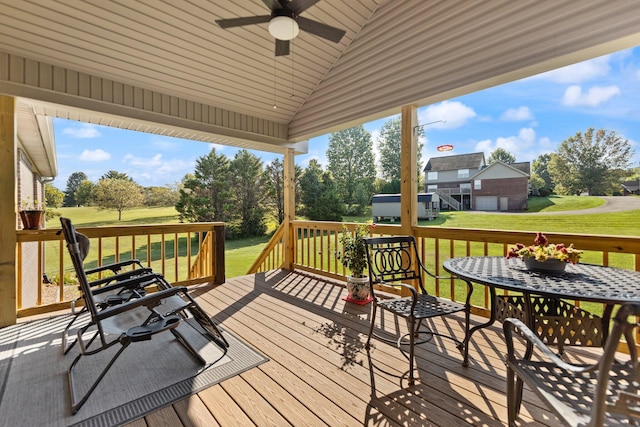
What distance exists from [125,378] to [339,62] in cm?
469

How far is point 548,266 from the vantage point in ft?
6.27

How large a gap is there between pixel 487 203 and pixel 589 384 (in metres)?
2.45

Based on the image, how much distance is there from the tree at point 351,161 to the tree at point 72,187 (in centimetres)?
996

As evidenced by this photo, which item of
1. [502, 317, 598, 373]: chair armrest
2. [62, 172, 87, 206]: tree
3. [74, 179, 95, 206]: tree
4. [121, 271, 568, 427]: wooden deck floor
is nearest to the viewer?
[502, 317, 598, 373]: chair armrest

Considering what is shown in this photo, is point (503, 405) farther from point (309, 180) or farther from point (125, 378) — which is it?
point (309, 180)

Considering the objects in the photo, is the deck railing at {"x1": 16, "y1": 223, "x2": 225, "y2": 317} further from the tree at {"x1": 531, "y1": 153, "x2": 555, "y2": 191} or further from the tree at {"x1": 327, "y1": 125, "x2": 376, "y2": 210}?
the tree at {"x1": 327, "y1": 125, "x2": 376, "y2": 210}

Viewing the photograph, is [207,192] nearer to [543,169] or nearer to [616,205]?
[543,169]

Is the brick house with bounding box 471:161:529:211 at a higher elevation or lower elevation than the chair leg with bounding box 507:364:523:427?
higher

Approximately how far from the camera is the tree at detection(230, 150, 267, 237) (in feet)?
50.5

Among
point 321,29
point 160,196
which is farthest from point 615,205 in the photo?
point 160,196

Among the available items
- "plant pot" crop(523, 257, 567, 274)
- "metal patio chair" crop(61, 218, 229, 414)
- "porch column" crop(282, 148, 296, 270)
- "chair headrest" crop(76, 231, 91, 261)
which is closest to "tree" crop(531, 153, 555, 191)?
"plant pot" crop(523, 257, 567, 274)

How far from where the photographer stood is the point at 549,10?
258cm

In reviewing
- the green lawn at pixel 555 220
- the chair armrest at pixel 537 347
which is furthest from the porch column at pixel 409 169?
the chair armrest at pixel 537 347

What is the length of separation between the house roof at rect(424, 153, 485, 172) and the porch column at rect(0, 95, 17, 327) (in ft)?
16.3
